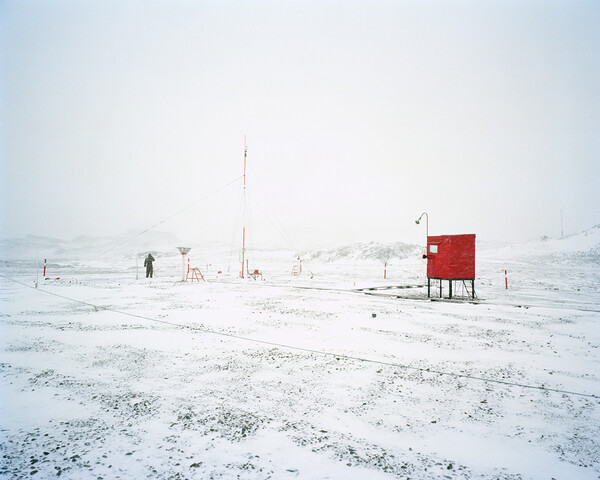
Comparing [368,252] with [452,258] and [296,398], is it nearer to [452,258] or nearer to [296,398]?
[452,258]

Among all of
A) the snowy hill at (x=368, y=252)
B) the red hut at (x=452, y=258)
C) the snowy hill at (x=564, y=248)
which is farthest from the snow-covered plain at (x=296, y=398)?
the snowy hill at (x=368, y=252)

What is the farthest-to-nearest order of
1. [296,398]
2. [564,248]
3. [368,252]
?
[368,252]
[564,248]
[296,398]

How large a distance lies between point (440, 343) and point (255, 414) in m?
4.74

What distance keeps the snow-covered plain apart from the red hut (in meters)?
4.98

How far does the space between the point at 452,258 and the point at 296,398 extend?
40.1 ft

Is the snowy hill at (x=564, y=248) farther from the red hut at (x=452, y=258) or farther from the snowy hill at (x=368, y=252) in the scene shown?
the red hut at (x=452, y=258)

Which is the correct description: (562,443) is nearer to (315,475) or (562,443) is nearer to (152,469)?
(315,475)

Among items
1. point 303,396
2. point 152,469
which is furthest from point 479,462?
point 152,469

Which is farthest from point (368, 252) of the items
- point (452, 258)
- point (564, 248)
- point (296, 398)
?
point (296, 398)

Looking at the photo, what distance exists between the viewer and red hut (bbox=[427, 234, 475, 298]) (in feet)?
46.0

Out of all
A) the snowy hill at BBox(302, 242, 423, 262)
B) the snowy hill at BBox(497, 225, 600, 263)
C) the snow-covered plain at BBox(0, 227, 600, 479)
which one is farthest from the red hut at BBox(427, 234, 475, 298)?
the snowy hill at BBox(497, 225, 600, 263)

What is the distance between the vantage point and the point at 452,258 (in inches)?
564

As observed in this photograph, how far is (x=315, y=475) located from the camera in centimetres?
277

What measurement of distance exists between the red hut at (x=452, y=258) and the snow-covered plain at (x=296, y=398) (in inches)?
196
